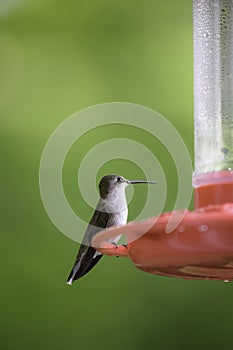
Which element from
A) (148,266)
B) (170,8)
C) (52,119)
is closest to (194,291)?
(52,119)

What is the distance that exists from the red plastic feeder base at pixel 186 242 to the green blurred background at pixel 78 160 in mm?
2759

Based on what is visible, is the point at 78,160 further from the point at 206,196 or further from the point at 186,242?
the point at 186,242

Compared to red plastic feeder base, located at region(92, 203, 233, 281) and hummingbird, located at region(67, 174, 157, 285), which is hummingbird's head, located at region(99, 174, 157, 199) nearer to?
hummingbird, located at region(67, 174, 157, 285)

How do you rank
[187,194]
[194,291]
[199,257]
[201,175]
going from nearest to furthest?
1. [199,257]
2. [201,175]
3. [187,194]
4. [194,291]

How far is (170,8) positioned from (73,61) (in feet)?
2.18

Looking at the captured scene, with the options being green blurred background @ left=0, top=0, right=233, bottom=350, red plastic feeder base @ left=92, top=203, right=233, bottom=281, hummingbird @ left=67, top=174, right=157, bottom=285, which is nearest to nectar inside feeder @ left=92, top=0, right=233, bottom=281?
red plastic feeder base @ left=92, top=203, right=233, bottom=281

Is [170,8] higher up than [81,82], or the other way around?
[170,8]

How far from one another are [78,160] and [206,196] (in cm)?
267

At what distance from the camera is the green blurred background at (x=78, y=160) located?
217 inches

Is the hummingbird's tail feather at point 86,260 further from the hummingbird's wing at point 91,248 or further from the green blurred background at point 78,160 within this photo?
the green blurred background at point 78,160

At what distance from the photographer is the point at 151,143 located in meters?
5.56

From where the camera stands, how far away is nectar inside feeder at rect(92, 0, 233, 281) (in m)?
2.46

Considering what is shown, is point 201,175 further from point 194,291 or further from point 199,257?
point 194,291

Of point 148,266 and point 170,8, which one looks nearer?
point 148,266
